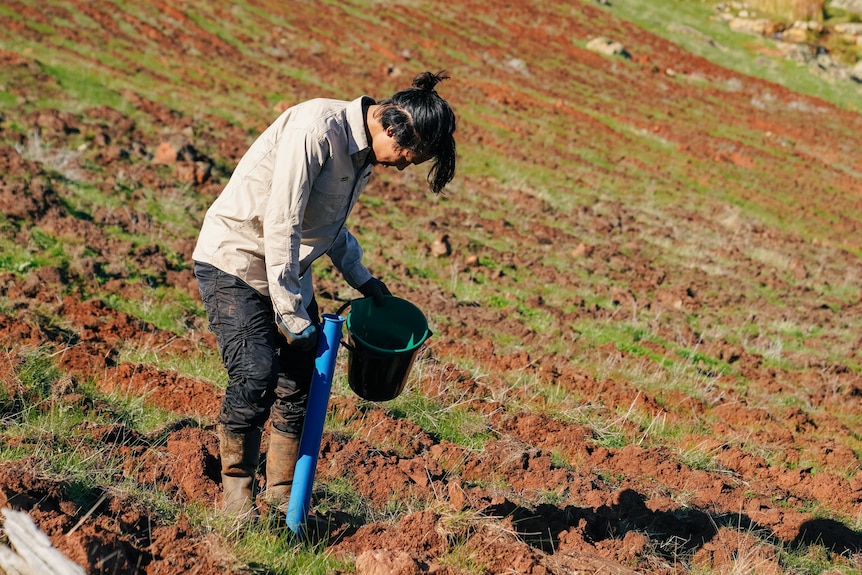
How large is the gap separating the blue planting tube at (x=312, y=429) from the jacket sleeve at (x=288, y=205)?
13.3 inches

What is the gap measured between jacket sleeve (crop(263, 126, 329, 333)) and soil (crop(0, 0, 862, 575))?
0.98 m

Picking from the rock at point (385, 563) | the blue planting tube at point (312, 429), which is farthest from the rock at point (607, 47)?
the rock at point (385, 563)

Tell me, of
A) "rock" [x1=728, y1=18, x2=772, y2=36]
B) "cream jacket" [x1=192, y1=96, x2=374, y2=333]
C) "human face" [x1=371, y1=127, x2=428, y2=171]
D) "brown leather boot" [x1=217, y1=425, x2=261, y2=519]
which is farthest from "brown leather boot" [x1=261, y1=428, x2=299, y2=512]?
"rock" [x1=728, y1=18, x2=772, y2=36]

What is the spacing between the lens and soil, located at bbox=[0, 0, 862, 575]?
3186mm

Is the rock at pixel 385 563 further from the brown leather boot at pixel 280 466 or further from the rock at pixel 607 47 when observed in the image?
the rock at pixel 607 47

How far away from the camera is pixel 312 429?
309 centimetres

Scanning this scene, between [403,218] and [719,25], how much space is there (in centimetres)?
3295

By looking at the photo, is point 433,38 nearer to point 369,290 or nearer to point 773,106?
point 773,106

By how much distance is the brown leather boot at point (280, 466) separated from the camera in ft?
10.8

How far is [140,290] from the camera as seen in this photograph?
5.89 meters

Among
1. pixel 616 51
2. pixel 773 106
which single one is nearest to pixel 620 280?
pixel 773 106

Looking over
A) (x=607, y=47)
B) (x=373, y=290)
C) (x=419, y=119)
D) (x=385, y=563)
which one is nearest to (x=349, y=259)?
(x=373, y=290)

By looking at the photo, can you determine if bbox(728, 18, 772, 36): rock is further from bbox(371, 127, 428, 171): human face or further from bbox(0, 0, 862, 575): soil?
bbox(371, 127, 428, 171): human face

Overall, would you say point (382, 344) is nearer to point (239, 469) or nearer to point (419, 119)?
point (239, 469)
